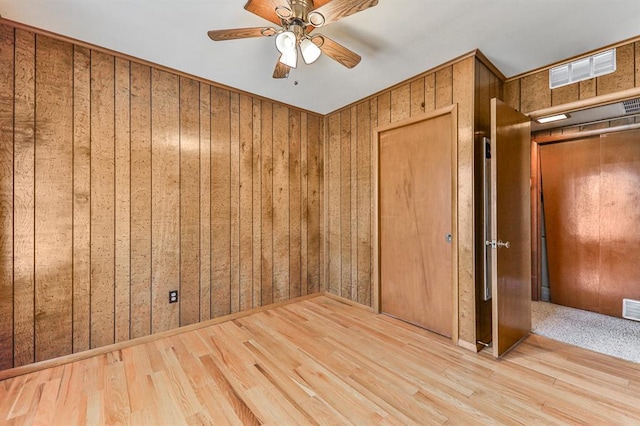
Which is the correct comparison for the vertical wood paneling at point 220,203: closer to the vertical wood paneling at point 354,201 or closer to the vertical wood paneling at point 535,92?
the vertical wood paneling at point 354,201

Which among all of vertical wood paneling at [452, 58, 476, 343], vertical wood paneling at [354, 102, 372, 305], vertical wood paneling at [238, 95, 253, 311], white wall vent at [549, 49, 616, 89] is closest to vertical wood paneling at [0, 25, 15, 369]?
vertical wood paneling at [238, 95, 253, 311]

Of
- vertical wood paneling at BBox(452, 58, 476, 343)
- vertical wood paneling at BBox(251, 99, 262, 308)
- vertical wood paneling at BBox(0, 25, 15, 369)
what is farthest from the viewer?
vertical wood paneling at BBox(251, 99, 262, 308)

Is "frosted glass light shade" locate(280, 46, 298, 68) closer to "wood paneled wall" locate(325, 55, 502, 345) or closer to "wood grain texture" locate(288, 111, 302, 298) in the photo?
"wood paneled wall" locate(325, 55, 502, 345)

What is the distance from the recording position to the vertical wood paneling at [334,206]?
11.8 feet

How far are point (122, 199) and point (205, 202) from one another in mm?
676

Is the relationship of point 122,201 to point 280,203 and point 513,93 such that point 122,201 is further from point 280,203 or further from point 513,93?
point 513,93

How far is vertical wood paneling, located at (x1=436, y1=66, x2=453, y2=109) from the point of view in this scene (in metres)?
2.42

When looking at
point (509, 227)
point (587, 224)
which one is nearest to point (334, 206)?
point (509, 227)

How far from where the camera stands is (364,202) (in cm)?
329

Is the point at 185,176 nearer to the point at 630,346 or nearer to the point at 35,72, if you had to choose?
the point at 35,72

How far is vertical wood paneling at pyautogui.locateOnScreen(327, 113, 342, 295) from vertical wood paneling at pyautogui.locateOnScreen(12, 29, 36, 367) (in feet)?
9.17

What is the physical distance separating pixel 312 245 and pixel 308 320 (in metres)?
1.04

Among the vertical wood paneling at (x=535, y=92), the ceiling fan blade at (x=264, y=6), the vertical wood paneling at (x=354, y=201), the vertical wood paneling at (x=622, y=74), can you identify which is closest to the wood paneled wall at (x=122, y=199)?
the vertical wood paneling at (x=354, y=201)

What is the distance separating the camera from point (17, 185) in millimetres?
1959
